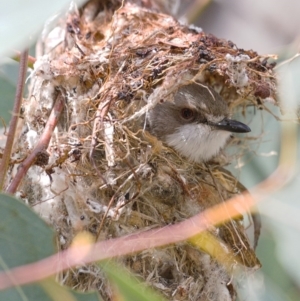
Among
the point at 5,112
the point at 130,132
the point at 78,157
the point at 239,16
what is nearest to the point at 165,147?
the point at 130,132

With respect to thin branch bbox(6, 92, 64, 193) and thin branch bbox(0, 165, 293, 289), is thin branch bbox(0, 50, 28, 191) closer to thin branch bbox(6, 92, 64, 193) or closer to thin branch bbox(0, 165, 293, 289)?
thin branch bbox(6, 92, 64, 193)

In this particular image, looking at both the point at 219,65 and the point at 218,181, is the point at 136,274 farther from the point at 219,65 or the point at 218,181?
the point at 219,65

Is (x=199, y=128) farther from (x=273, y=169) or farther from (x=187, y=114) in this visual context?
(x=273, y=169)

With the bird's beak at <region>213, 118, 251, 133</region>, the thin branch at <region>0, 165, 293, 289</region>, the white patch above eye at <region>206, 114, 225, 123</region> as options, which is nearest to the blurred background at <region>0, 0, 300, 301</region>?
the thin branch at <region>0, 165, 293, 289</region>

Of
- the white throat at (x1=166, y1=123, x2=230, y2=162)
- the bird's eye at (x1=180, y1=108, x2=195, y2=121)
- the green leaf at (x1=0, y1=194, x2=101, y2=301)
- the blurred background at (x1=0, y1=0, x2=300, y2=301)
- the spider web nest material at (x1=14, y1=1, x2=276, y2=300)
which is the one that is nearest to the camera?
the green leaf at (x1=0, y1=194, x2=101, y2=301)

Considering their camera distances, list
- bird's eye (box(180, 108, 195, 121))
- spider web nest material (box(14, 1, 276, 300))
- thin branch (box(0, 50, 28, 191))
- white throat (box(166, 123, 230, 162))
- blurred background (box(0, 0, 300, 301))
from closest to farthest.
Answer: thin branch (box(0, 50, 28, 191)) → spider web nest material (box(14, 1, 276, 300)) → blurred background (box(0, 0, 300, 301)) → white throat (box(166, 123, 230, 162)) → bird's eye (box(180, 108, 195, 121))

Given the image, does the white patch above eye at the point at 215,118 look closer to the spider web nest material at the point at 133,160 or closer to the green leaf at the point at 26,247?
the spider web nest material at the point at 133,160

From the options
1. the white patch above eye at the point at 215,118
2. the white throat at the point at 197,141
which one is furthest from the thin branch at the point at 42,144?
the white patch above eye at the point at 215,118

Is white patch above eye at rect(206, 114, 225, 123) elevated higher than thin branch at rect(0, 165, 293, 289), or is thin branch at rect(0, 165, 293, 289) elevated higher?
white patch above eye at rect(206, 114, 225, 123)
